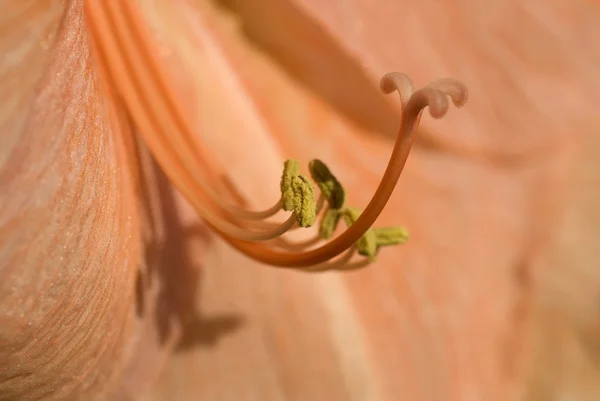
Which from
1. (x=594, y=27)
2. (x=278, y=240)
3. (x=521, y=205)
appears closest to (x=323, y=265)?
(x=278, y=240)

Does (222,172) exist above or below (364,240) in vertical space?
above

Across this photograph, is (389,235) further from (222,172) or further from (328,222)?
(222,172)

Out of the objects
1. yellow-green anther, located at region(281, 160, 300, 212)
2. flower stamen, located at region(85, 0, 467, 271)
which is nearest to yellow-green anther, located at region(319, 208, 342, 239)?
flower stamen, located at region(85, 0, 467, 271)

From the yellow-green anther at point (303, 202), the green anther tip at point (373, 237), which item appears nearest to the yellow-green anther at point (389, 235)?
the green anther tip at point (373, 237)

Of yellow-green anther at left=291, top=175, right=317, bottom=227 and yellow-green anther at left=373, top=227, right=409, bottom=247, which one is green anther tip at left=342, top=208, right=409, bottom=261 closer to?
yellow-green anther at left=373, top=227, right=409, bottom=247

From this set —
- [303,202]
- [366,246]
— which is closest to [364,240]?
[366,246]

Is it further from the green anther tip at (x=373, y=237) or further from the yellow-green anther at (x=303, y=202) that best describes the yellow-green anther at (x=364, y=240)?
the yellow-green anther at (x=303, y=202)

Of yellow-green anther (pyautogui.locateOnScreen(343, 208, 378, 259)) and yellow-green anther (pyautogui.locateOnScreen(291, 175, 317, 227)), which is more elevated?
yellow-green anther (pyautogui.locateOnScreen(291, 175, 317, 227))
